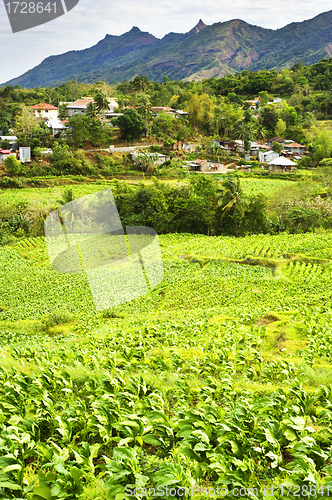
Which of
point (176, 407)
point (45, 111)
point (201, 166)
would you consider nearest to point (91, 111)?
point (45, 111)

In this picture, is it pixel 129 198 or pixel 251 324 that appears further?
pixel 129 198

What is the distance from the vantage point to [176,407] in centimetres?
434

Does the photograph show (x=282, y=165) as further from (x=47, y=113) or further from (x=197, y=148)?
(x=47, y=113)

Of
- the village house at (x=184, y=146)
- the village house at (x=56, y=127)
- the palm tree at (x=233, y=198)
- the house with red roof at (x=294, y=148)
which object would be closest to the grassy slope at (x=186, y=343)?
the palm tree at (x=233, y=198)

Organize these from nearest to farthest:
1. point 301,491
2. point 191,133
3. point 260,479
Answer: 1. point 301,491
2. point 260,479
3. point 191,133

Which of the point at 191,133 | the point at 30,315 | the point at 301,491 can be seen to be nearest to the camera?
the point at 301,491

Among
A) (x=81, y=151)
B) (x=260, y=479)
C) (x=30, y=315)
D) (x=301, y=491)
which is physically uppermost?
(x=81, y=151)

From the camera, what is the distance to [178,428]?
11.7ft

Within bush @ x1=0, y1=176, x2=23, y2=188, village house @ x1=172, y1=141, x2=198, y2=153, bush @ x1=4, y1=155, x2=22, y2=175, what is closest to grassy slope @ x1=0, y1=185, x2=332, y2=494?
bush @ x1=0, y1=176, x2=23, y2=188

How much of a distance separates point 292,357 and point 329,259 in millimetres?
12312

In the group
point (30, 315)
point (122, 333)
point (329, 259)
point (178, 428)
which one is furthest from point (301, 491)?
point (329, 259)

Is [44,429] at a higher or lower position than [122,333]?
higher

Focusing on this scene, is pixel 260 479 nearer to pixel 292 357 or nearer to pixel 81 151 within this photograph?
pixel 292 357
